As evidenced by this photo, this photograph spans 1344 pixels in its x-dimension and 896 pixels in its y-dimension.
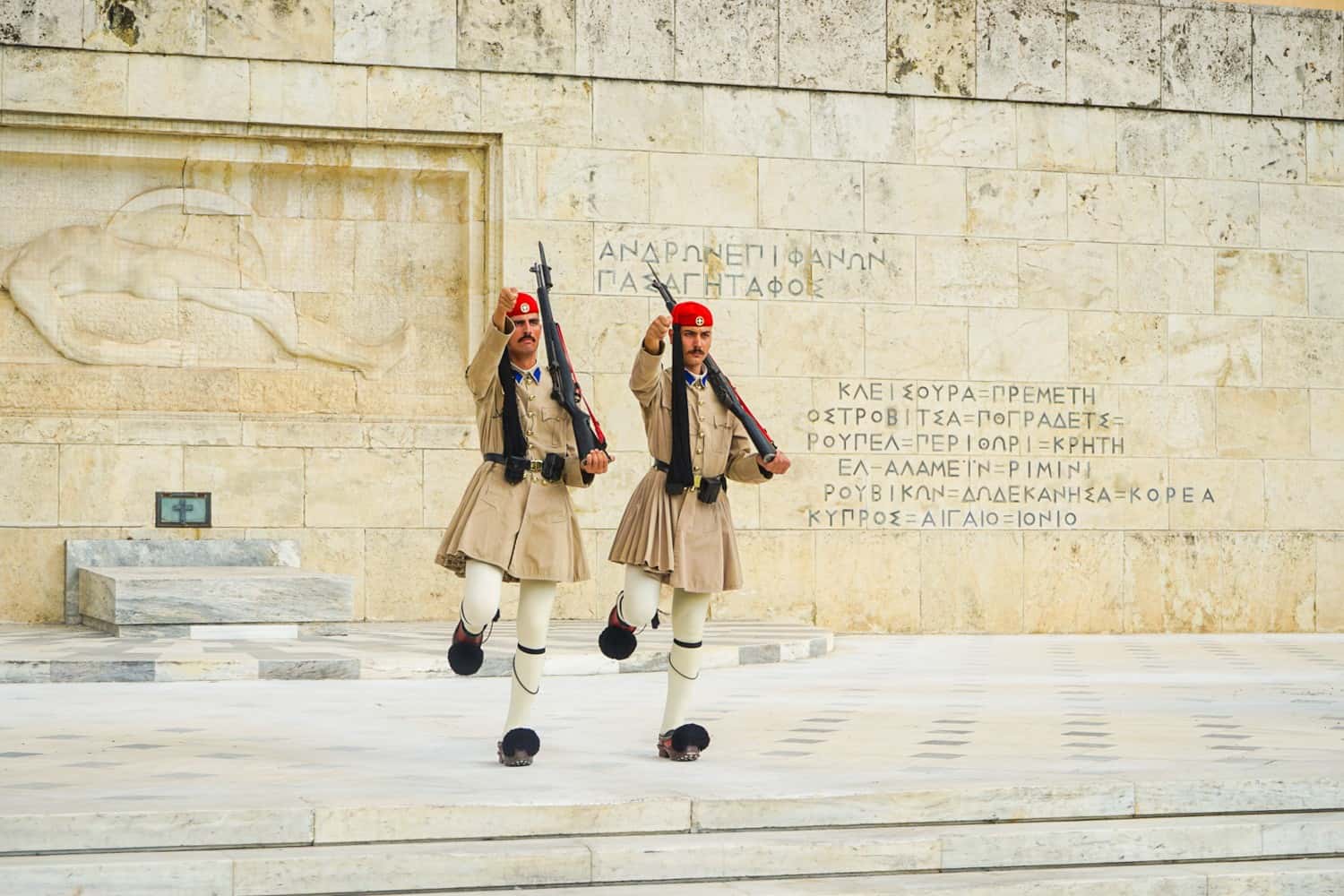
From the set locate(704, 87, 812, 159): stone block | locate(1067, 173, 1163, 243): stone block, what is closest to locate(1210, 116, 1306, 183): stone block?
locate(1067, 173, 1163, 243): stone block

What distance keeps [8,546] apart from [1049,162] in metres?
8.36

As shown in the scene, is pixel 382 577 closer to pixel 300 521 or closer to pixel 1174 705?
pixel 300 521

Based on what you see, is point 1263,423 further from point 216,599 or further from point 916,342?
point 216,599

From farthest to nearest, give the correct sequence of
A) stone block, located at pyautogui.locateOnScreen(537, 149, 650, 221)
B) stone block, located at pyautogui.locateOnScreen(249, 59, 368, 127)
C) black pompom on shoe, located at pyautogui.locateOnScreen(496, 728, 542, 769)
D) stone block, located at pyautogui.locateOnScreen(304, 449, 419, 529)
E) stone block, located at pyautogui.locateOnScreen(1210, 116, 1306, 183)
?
stone block, located at pyautogui.locateOnScreen(1210, 116, 1306, 183), stone block, located at pyautogui.locateOnScreen(537, 149, 650, 221), stone block, located at pyautogui.locateOnScreen(304, 449, 419, 529), stone block, located at pyautogui.locateOnScreen(249, 59, 368, 127), black pompom on shoe, located at pyautogui.locateOnScreen(496, 728, 542, 769)

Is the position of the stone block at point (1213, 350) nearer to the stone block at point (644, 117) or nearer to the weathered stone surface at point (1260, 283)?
the weathered stone surface at point (1260, 283)

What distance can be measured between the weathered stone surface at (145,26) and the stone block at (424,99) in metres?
1.30

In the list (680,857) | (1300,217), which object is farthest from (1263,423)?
(680,857)

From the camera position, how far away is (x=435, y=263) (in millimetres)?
13516

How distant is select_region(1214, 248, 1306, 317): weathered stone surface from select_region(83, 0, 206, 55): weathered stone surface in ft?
26.6

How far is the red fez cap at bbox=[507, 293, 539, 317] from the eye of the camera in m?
6.17

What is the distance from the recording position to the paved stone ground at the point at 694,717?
548 centimetres

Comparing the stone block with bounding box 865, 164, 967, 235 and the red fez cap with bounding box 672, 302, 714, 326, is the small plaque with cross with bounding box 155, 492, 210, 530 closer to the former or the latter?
the stone block with bounding box 865, 164, 967, 235

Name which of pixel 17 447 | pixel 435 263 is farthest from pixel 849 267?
pixel 17 447

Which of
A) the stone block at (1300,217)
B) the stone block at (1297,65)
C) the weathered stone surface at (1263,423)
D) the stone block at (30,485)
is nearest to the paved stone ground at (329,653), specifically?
the stone block at (30,485)
